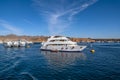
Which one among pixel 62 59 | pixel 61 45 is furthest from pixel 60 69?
pixel 61 45

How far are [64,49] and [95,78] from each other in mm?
57681

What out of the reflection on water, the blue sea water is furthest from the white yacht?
the blue sea water

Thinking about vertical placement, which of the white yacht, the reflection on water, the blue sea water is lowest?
the blue sea water

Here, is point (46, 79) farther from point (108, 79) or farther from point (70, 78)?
point (108, 79)

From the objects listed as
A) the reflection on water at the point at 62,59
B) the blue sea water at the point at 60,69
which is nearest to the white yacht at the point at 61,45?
the reflection on water at the point at 62,59

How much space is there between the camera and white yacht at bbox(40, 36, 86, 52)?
90.3m

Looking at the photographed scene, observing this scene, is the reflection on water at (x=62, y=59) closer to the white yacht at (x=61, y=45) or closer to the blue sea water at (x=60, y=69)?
the blue sea water at (x=60, y=69)

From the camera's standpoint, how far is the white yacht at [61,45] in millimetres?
90312

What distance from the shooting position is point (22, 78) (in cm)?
3488

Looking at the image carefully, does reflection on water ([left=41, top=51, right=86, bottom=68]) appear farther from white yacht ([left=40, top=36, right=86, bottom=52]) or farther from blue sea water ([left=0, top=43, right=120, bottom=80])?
white yacht ([left=40, top=36, right=86, bottom=52])

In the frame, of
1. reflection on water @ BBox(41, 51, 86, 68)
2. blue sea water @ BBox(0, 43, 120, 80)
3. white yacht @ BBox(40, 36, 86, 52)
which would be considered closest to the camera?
blue sea water @ BBox(0, 43, 120, 80)

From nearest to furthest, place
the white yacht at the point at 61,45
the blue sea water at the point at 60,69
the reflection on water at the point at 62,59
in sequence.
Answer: the blue sea water at the point at 60,69 → the reflection on water at the point at 62,59 → the white yacht at the point at 61,45

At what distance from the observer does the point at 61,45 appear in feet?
311

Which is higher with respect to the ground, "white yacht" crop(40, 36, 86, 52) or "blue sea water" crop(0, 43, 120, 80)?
"white yacht" crop(40, 36, 86, 52)
